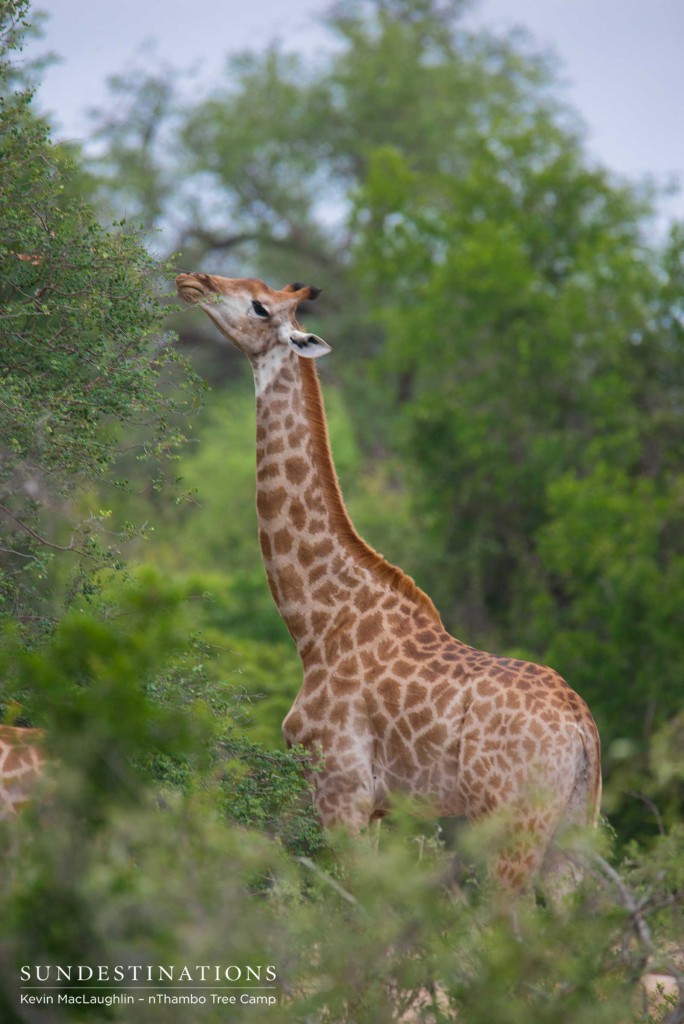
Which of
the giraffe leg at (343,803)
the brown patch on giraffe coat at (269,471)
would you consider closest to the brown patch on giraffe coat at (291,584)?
the brown patch on giraffe coat at (269,471)

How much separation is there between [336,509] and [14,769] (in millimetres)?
2285

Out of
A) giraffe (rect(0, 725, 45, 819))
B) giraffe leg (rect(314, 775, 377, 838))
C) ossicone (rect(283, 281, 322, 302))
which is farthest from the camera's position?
ossicone (rect(283, 281, 322, 302))

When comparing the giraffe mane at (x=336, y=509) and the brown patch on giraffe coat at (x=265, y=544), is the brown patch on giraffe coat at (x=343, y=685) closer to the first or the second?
the giraffe mane at (x=336, y=509)

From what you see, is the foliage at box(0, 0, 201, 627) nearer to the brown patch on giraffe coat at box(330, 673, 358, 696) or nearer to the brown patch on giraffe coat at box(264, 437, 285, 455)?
the brown patch on giraffe coat at box(264, 437, 285, 455)

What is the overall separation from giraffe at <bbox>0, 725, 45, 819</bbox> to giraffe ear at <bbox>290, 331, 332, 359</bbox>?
2542 mm

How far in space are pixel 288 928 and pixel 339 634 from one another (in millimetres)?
2491

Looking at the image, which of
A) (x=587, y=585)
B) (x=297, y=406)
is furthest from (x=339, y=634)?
(x=587, y=585)

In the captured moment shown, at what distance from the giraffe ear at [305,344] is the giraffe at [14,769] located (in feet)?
8.34

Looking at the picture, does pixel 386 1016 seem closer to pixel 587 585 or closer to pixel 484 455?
pixel 587 585

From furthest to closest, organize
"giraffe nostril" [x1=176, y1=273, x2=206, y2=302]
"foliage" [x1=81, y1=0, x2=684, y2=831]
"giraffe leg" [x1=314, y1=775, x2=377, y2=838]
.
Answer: "foliage" [x1=81, y1=0, x2=684, y2=831]
"giraffe nostril" [x1=176, y1=273, x2=206, y2=302]
"giraffe leg" [x1=314, y1=775, x2=377, y2=838]

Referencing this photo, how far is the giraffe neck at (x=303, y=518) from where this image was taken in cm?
749

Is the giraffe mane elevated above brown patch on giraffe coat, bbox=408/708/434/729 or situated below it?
above

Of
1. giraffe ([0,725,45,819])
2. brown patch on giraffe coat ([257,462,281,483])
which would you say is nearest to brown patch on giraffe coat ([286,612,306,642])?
brown patch on giraffe coat ([257,462,281,483])

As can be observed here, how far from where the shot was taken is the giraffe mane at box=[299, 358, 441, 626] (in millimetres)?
7535
